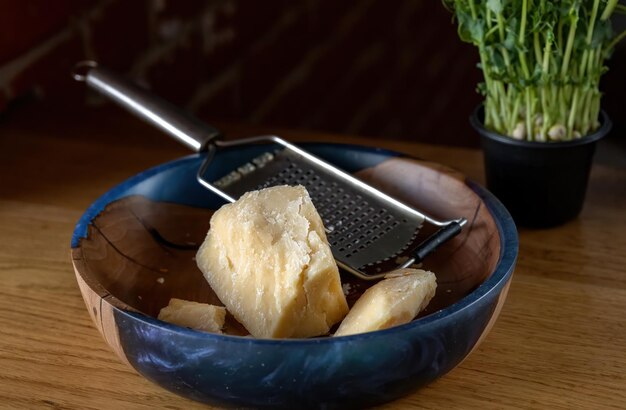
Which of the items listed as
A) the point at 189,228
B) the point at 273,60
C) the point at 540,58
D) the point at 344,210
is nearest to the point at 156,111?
the point at 189,228

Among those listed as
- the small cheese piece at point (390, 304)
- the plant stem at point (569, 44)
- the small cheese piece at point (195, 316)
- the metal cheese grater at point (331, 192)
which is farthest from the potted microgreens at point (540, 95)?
the small cheese piece at point (195, 316)

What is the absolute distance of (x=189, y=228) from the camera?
0.89m

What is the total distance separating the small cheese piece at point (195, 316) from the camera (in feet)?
2.25

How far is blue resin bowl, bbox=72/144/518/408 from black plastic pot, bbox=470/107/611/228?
8 centimetres

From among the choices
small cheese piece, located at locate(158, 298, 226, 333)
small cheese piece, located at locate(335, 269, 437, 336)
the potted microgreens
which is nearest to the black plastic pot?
the potted microgreens

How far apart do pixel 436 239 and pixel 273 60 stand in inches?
32.7

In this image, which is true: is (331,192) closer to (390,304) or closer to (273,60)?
(390,304)

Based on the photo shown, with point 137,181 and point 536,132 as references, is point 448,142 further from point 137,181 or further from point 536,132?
point 137,181

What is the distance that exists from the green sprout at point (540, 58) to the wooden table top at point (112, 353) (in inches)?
4.9

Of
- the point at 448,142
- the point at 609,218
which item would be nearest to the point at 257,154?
the point at 609,218

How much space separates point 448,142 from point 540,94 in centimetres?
124

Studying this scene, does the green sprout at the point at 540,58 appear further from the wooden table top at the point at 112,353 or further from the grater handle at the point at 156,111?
the grater handle at the point at 156,111

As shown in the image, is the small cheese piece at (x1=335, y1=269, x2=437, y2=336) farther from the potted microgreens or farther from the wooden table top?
the potted microgreens

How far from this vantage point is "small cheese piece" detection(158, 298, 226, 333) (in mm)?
686
